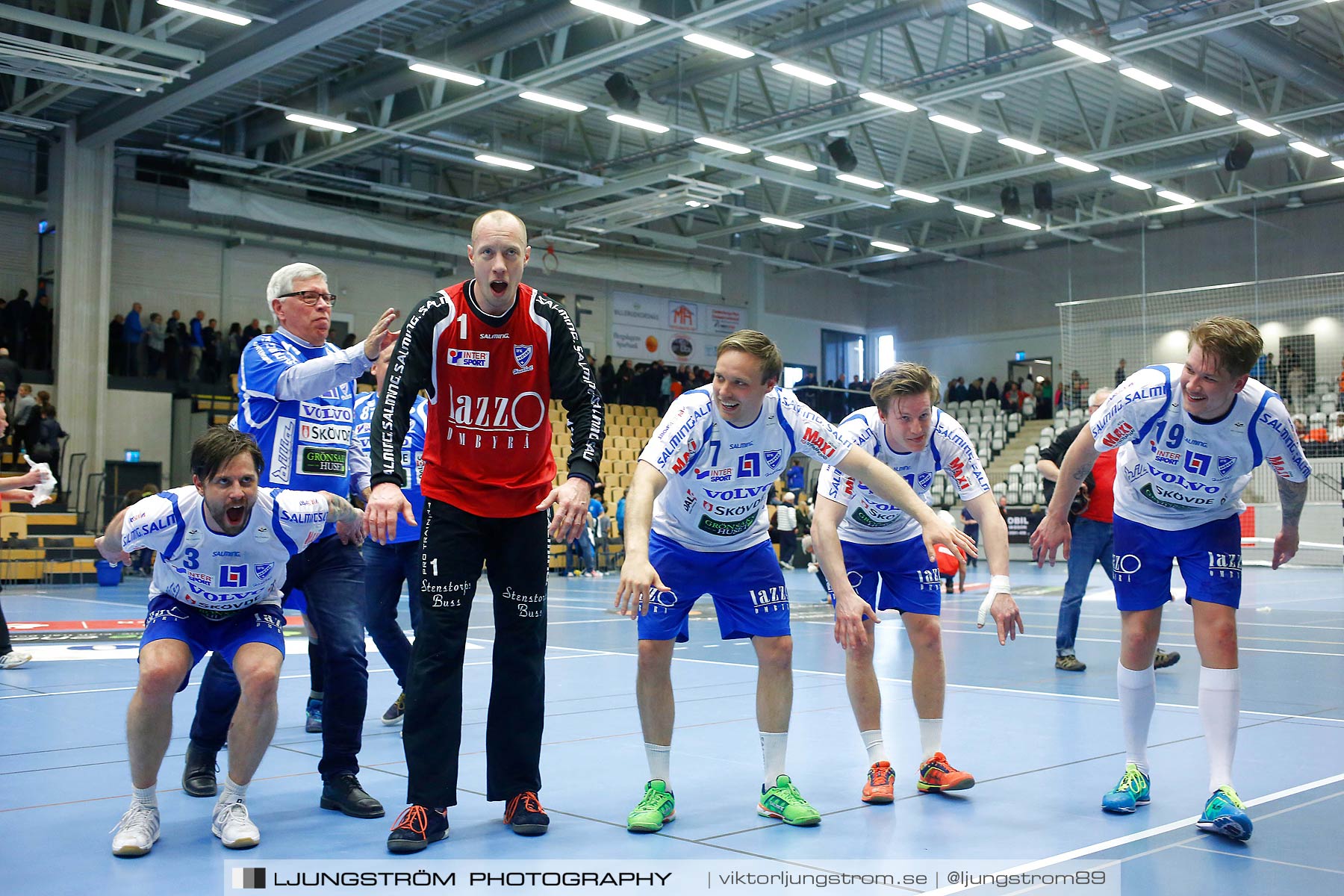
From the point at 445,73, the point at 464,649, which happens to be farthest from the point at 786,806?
the point at 445,73

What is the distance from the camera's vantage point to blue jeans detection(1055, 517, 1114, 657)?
8336 millimetres

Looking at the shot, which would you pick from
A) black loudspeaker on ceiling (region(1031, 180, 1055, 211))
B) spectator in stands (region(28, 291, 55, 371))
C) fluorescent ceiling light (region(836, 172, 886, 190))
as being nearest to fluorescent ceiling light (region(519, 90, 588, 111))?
fluorescent ceiling light (region(836, 172, 886, 190))

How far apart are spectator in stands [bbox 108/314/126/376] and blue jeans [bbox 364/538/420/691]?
20.3m

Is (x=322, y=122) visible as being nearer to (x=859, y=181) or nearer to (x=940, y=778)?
(x=859, y=181)

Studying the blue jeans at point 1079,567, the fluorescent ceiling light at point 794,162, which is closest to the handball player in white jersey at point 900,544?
the blue jeans at point 1079,567

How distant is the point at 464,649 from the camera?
397 centimetres

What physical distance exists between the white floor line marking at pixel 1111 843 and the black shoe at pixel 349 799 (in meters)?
2.09

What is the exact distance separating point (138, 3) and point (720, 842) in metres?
17.2

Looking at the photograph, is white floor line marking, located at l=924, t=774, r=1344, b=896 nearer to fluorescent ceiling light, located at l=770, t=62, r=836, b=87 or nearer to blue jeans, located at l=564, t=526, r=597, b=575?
fluorescent ceiling light, located at l=770, t=62, r=836, b=87

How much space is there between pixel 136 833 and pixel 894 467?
10.4ft

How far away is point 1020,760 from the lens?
5.13 m

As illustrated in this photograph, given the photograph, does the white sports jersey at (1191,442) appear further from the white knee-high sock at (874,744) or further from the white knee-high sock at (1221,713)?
the white knee-high sock at (874,744)

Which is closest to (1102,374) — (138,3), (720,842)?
(138,3)

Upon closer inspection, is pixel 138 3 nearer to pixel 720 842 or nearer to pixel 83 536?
pixel 83 536
